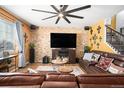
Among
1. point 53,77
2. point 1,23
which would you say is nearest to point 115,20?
point 1,23

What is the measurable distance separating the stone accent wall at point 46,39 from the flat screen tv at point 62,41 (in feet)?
1.43

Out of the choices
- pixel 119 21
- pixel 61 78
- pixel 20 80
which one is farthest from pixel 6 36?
pixel 119 21

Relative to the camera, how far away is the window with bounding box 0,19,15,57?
5357mm

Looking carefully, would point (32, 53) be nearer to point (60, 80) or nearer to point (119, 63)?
point (119, 63)

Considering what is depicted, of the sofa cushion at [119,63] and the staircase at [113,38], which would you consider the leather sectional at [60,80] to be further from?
the staircase at [113,38]

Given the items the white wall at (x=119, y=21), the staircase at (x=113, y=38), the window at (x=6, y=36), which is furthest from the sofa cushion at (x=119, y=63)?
the white wall at (x=119, y=21)

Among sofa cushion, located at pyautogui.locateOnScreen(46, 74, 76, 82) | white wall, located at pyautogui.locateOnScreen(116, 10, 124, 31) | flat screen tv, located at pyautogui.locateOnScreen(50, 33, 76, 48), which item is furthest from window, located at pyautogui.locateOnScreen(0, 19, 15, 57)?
white wall, located at pyautogui.locateOnScreen(116, 10, 124, 31)

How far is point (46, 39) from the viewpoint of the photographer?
894 cm

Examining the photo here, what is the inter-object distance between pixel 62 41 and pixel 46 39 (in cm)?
96

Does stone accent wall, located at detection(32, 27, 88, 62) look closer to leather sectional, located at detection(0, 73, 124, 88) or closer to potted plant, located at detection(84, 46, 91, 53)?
potted plant, located at detection(84, 46, 91, 53)

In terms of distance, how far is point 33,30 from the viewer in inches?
352
